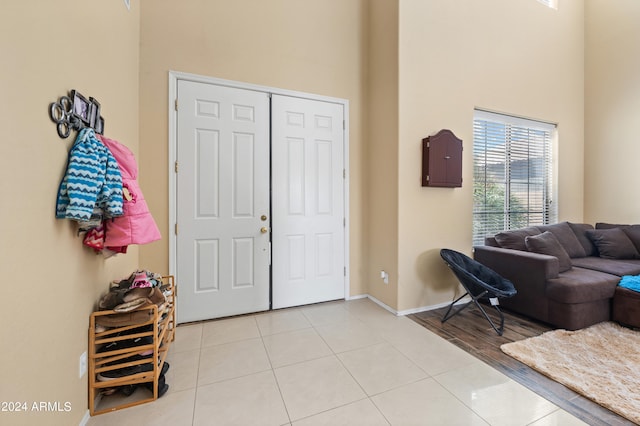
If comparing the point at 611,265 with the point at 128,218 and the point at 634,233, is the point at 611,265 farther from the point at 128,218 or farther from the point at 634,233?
the point at 128,218

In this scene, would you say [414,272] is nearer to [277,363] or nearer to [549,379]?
[549,379]

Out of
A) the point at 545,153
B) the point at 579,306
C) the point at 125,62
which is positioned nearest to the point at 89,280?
the point at 125,62

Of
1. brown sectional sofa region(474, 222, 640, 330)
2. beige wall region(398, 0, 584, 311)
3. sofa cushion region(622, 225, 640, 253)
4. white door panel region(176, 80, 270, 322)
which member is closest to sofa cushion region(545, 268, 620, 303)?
brown sectional sofa region(474, 222, 640, 330)

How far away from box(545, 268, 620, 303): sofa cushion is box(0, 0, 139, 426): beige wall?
3.65 m

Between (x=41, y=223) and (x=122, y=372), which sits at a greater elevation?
(x=41, y=223)

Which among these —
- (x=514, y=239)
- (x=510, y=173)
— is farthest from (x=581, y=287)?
(x=510, y=173)

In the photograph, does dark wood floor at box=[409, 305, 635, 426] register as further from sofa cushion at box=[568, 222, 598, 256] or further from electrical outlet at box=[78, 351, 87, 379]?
electrical outlet at box=[78, 351, 87, 379]

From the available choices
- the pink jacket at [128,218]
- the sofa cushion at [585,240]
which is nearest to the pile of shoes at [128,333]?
the pink jacket at [128,218]

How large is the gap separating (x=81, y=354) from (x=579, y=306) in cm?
382

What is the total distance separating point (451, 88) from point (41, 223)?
3745mm

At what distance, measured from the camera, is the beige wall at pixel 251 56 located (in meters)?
2.58

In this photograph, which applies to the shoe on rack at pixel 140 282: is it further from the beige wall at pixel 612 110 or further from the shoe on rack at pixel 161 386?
the beige wall at pixel 612 110

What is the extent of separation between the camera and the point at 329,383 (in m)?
1.82

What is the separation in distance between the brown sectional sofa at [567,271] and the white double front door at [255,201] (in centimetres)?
189
